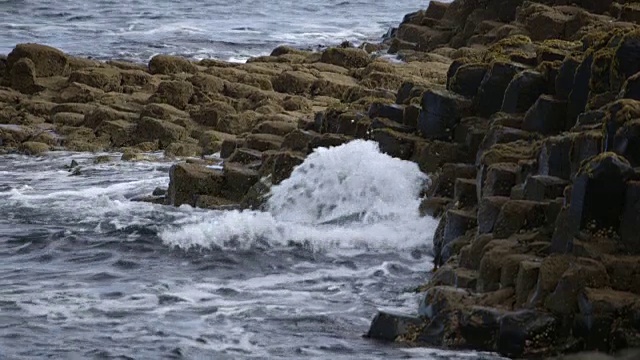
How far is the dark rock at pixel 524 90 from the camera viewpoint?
20344 mm

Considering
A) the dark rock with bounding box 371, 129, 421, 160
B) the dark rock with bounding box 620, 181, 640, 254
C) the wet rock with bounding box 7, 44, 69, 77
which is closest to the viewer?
the dark rock with bounding box 620, 181, 640, 254

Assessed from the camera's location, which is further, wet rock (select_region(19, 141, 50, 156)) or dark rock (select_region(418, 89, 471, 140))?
wet rock (select_region(19, 141, 50, 156))

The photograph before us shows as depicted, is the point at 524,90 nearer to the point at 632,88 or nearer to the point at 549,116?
the point at 549,116

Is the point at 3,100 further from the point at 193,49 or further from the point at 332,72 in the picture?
the point at 193,49

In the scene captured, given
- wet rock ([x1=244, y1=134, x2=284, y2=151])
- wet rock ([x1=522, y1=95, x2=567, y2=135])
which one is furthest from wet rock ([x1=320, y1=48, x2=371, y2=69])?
wet rock ([x1=522, y1=95, x2=567, y2=135])

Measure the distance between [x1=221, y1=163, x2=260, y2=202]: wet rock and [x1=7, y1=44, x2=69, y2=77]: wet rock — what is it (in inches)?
469

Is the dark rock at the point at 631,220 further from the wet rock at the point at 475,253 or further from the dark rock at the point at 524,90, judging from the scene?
the dark rock at the point at 524,90

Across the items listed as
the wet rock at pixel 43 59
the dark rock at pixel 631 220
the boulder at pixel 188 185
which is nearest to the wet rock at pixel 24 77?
the wet rock at pixel 43 59

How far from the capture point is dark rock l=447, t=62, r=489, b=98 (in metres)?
21.9

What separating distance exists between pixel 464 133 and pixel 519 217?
5.12 metres

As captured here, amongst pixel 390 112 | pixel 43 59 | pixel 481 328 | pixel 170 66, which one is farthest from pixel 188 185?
pixel 43 59

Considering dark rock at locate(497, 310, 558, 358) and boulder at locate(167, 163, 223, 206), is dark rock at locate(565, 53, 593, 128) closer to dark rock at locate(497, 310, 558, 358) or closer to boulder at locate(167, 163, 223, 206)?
dark rock at locate(497, 310, 558, 358)

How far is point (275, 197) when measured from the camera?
22344mm

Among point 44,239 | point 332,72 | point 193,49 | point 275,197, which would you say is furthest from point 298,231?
point 193,49
